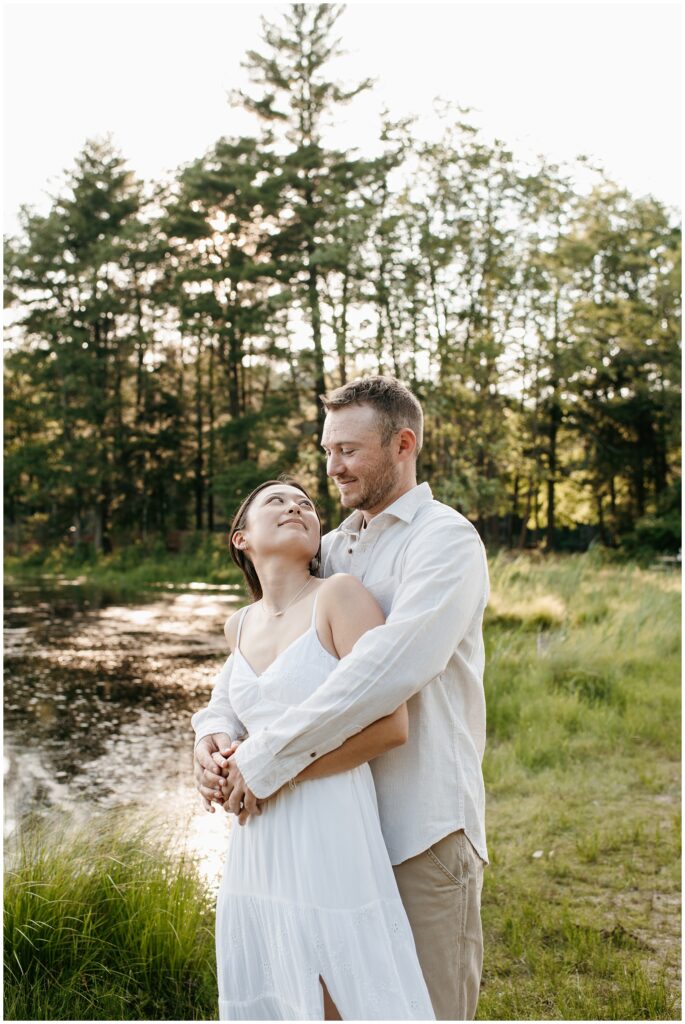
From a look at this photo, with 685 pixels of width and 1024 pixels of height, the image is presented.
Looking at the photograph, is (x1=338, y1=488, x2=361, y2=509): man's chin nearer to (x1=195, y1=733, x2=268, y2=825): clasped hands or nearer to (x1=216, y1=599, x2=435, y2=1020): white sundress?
(x1=216, y1=599, x2=435, y2=1020): white sundress

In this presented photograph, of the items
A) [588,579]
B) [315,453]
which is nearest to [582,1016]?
[588,579]

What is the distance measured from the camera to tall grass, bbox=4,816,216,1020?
3180 millimetres

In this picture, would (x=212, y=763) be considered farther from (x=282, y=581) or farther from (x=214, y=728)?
(x=282, y=581)

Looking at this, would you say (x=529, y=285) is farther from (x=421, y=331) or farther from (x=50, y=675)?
(x=50, y=675)

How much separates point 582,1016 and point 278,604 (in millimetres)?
2122

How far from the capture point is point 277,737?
203 centimetres

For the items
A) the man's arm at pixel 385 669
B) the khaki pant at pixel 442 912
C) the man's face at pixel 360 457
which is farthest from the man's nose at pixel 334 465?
the khaki pant at pixel 442 912

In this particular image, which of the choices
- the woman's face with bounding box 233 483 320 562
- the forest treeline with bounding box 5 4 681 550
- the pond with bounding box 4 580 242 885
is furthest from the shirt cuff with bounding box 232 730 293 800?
the forest treeline with bounding box 5 4 681 550

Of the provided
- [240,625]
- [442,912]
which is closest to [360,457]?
[240,625]

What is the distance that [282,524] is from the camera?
7.85 feet

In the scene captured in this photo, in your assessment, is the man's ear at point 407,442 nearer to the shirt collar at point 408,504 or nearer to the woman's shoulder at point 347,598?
the shirt collar at point 408,504

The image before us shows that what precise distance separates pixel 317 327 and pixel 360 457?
65.9 feet

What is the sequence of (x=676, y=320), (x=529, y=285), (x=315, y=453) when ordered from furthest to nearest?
(x=676, y=320), (x=529, y=285), (x=315, y=453)

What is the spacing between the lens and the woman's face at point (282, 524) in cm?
237
